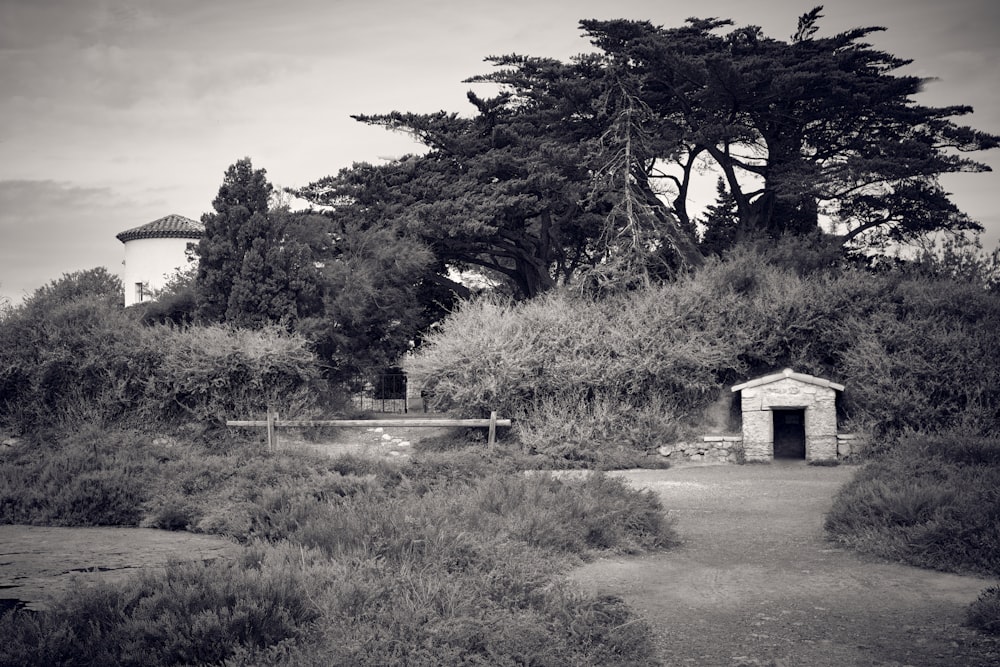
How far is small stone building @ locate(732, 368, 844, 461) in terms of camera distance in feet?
56.1

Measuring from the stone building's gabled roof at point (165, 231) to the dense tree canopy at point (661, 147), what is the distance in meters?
13.4

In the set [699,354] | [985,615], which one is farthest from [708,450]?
[985,615]

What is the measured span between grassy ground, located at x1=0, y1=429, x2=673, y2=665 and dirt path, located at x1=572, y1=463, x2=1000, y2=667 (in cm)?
49

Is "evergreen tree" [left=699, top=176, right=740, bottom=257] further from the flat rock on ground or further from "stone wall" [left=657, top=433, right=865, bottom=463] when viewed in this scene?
the flat rock on ground

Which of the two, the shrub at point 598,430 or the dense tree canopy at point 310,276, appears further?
the dense tree canopy at point 310,276

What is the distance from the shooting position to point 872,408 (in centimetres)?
1736

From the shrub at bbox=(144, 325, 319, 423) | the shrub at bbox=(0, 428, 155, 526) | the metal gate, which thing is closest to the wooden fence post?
the shrub at bbox=(144, 325, 319, 423)

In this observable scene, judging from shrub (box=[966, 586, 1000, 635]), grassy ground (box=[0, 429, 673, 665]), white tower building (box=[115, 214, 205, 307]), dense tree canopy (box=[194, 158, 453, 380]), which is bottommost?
shrub (box=[966, 586, 1000, 635])

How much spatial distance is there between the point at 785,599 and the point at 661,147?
21156mm

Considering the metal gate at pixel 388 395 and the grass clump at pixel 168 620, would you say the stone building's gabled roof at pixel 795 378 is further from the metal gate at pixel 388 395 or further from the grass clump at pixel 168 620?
the metal gate at pixel 388 395

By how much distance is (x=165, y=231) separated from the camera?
133ft

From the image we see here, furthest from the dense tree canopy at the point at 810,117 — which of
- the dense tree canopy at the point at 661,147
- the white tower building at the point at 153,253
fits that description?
the white tower building at the point at 153,253

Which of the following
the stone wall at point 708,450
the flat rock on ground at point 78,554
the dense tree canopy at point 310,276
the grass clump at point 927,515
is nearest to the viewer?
the flat rock on ground at point 78,554

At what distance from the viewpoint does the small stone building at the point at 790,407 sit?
1709 cm
